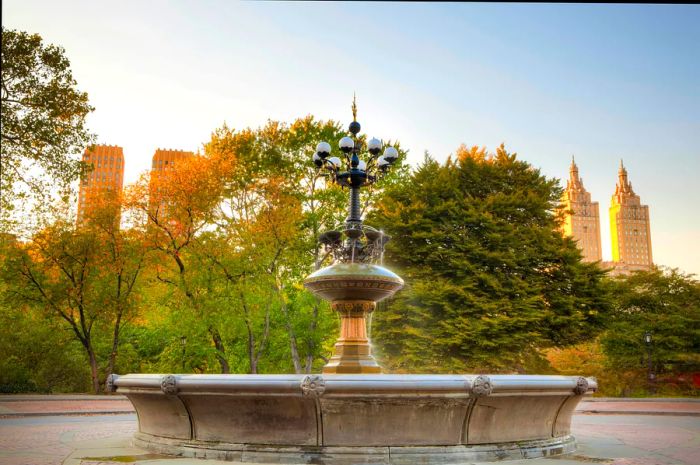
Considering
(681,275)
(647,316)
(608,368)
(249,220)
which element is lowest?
(608,368)

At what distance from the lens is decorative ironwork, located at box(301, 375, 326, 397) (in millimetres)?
6359

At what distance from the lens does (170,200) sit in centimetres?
2791

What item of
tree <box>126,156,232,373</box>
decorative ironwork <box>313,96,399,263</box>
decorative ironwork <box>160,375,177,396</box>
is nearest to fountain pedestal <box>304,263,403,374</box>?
decorative ironwork <box>313,96,399,263</box>

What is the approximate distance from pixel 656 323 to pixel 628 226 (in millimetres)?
158929

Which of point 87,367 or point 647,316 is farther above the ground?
point 647,316

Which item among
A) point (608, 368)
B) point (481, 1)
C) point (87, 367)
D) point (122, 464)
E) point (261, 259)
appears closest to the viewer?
point (481, 1)

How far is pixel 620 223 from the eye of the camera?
17688 centimetres

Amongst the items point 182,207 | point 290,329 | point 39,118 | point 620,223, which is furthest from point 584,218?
point 39,118

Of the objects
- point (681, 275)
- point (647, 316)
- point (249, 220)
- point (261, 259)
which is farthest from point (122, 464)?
point (681, 275)

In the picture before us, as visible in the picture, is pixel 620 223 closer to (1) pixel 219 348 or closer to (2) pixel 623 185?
(2) pixel 623 185

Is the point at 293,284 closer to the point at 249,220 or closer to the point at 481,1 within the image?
the point at 249,220

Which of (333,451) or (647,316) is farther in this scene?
(647,316)

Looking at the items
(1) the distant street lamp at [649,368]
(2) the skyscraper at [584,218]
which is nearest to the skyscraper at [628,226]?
(2) the skyscraper at [584,218]

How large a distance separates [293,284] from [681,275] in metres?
21.8
